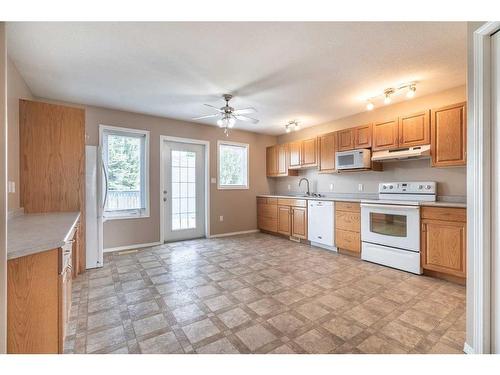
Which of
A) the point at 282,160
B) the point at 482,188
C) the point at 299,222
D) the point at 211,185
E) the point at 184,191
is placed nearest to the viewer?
the point at 482,188

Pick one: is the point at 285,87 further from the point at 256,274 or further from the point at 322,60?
the point at 256,274

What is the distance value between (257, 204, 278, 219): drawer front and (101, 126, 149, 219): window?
2.55 metres

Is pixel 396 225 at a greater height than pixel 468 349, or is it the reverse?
pixel 396 225

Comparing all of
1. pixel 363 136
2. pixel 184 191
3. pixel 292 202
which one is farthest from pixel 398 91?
pixel 184 191

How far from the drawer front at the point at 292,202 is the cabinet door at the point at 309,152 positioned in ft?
2.65

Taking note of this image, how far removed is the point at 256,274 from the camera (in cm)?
296

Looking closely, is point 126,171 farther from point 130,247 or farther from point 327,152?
point 327,152

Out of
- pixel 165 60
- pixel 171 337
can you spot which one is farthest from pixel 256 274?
pixel 165 60

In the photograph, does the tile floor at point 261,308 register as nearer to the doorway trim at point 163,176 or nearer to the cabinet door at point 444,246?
the cabinet door at point 444,246

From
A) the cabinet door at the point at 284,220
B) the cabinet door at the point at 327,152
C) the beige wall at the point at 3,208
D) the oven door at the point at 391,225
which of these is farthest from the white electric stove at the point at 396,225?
the beige wall at the point at 3,208

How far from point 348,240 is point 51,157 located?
165 inches

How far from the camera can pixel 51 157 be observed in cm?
267

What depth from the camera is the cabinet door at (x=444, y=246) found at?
2617 mm

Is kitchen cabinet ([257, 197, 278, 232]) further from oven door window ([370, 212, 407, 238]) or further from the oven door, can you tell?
oven door window ([370, 212, 407, 238])
